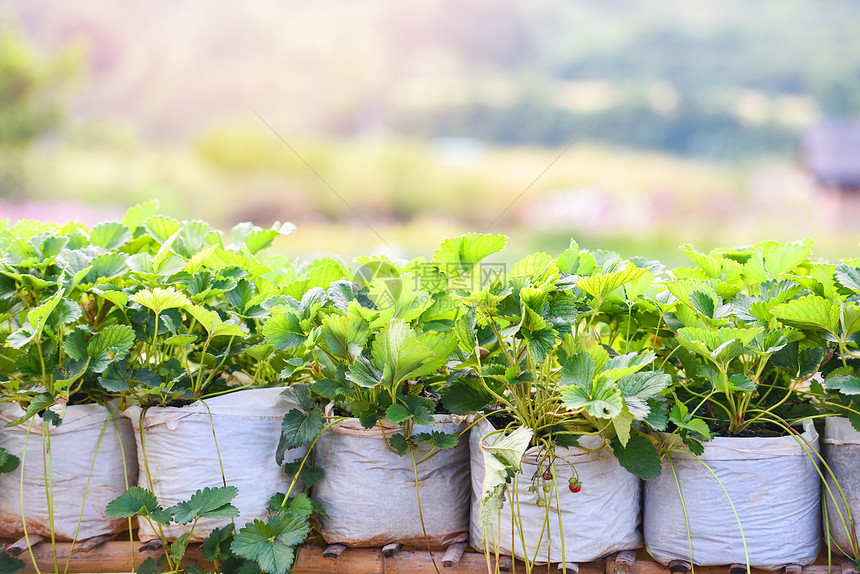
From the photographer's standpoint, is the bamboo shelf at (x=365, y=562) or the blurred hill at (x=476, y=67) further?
the blurred hill at (x=476, y=67)

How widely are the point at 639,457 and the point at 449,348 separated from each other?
0.73ft

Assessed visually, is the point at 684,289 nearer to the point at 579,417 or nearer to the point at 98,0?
the point at 579,417

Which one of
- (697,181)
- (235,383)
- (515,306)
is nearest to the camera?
(515,306)

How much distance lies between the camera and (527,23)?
5680mm

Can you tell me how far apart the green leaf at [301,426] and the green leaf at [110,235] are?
1.19ft

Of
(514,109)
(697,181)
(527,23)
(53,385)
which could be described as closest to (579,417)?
(53,385)

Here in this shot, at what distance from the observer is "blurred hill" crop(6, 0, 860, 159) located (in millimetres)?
5293

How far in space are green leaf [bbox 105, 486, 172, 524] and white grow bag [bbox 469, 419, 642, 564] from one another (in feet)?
1.12

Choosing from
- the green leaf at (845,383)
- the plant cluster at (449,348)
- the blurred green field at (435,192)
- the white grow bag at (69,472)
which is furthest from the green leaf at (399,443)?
the blurred green field at (435,192)

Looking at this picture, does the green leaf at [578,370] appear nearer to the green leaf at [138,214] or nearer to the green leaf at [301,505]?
the green leaf at [301,505]

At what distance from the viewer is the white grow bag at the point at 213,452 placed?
0.78 m

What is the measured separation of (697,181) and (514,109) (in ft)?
5.01

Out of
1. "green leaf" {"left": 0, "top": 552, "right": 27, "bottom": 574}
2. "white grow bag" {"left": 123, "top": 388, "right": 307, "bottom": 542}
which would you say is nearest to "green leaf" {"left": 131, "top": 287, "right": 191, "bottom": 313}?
"white grow bag" {"left": 123, "top": 388, "right": 307, "bottom": 542}

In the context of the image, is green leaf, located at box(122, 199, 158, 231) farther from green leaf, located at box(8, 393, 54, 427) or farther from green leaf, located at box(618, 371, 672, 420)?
green leaf, located at box(618, 371, 672, 420)
